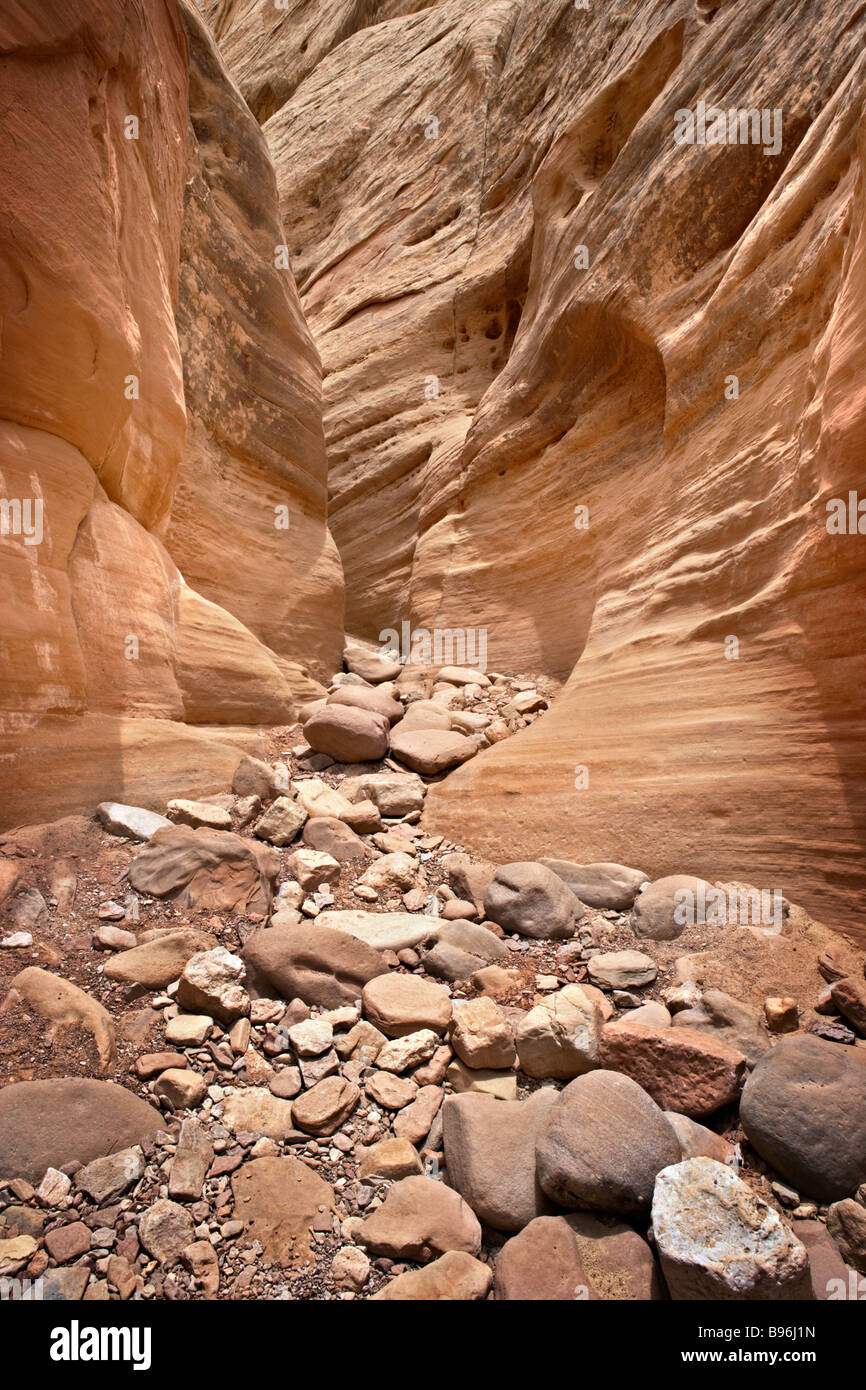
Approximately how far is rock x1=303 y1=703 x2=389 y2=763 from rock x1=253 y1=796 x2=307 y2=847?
1.17 m

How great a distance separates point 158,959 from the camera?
2955 mm

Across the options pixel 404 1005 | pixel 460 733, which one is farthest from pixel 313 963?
pixel 460 733

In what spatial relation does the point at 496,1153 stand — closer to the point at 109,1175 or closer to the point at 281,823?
the point at 109,1175

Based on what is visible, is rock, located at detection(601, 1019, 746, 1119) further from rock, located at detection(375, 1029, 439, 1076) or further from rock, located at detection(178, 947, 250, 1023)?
rock, located at detection(178, 947, 250, 1023)

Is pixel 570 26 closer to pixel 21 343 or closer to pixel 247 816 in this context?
pixel 21 343

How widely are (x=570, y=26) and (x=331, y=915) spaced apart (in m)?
12.8

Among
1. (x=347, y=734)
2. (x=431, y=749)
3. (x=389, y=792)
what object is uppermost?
(x=347, y=734)

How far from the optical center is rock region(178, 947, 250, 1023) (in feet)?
9.02

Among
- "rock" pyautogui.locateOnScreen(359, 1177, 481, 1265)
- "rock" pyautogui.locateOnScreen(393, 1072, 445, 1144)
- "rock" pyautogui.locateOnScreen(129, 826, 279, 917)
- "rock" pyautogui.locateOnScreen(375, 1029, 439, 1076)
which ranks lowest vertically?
"rock" pyautogui.locateOnScreen(359, 1177, 481, 1265)

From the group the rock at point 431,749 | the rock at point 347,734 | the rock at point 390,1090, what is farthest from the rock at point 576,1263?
the rock at point 347,734

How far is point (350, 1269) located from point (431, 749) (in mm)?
3885

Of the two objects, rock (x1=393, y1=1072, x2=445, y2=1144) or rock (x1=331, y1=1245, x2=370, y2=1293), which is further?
Result: rock (x1=393, y1=1072, x2=445, y2=1144)

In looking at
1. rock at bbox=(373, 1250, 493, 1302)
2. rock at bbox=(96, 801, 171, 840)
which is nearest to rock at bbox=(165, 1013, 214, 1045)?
rock at bbox=(373, 1250, 493, 1302)

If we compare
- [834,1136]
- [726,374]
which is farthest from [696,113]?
[834,1136]
